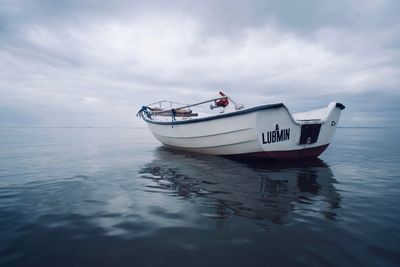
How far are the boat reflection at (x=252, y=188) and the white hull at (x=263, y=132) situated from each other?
921 mm

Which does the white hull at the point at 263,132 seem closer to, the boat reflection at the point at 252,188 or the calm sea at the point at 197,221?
the boat reflection at the point at 252,188

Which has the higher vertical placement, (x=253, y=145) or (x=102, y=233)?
(x=253, y=145)

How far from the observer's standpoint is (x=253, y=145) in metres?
9.41

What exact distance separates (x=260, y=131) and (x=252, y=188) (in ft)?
11.2

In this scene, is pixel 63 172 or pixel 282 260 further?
pixel 63 172

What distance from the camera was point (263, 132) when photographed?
9000 mm

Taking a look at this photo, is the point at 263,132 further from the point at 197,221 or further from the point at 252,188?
the point at 197,221

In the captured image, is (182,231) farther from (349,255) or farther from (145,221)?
(349,255)

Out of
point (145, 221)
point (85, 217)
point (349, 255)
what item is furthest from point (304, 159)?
point (85, 217)

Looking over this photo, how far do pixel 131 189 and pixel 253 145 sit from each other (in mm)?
5607

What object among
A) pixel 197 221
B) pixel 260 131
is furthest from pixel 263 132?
pixel 197 221

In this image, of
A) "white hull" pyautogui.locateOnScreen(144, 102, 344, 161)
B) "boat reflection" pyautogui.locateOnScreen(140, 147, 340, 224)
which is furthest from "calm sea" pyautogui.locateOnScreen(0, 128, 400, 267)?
"white hull" pyautogui.locateOnScreen(144, 102, 344, 161)

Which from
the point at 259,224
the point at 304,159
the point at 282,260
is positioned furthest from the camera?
the point at 304,159

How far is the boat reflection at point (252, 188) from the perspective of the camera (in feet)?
14.6
